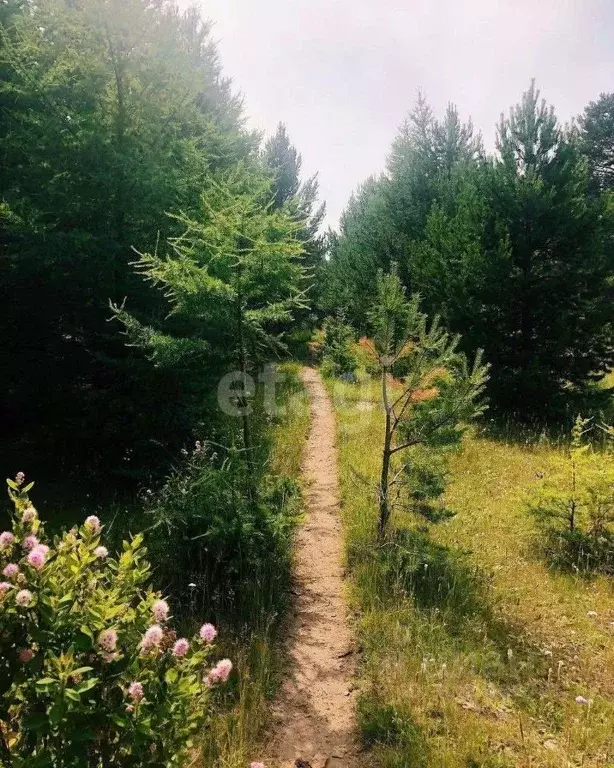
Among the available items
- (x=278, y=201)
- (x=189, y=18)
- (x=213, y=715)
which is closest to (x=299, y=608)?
(x=213, y=715)

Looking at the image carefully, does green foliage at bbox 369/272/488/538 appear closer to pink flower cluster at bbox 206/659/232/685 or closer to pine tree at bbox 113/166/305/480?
pine tree at bbox 113/166/305/480

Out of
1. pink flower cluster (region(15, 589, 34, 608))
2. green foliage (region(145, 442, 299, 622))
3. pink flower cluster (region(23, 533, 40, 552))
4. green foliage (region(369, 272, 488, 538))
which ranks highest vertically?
green foliage (region(369, 272, 488, 538))

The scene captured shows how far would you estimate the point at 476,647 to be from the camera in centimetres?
507

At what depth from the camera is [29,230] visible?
26.9 ft

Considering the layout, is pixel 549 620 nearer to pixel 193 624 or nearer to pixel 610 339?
pixel 193 624

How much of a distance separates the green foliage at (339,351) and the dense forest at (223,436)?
519 cm

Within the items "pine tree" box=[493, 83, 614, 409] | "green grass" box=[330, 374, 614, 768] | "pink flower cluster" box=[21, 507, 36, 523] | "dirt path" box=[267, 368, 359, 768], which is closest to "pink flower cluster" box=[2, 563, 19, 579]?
"pink flower cluster" box=[21, 507, 36, 523]

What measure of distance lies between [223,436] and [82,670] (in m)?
6.76

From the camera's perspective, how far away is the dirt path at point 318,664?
4.01 m

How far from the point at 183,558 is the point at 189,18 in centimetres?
1760

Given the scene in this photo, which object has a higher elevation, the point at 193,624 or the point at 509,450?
the point at 509,450

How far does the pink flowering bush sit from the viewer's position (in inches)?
85.2

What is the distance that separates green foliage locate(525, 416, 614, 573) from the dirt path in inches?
121

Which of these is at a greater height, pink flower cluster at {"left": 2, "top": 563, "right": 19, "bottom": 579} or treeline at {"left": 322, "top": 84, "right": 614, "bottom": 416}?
treeline at {"left": 322, "top": 84, "right": 614, "bottom": 416}
